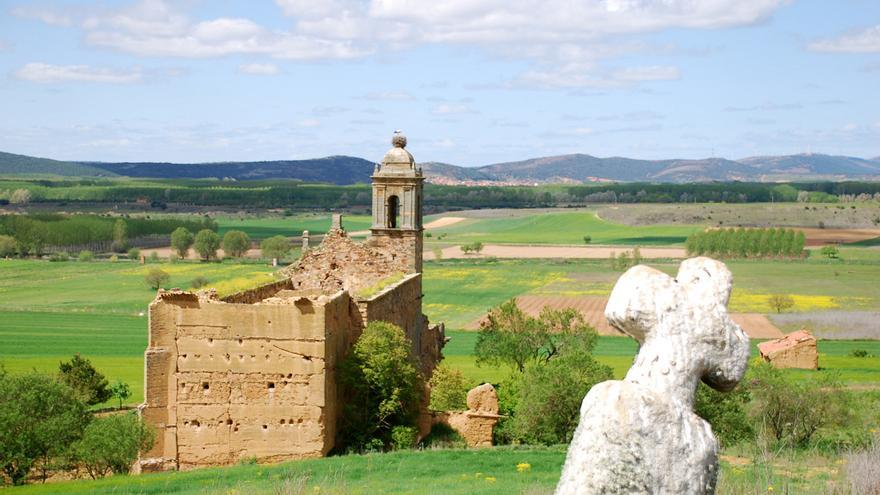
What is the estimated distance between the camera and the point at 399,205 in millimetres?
35594

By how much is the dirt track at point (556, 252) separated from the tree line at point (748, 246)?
92.0 inches

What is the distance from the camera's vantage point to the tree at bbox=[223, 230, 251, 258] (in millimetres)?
123062

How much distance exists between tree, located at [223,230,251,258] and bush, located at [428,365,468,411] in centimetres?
9732

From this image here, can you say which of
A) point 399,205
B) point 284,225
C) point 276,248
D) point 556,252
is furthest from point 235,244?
point 399,205

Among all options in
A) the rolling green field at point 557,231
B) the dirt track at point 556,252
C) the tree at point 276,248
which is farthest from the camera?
the rolling green field at point 557,231

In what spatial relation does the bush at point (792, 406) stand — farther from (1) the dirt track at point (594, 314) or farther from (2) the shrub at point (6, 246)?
(2) the shrub at point (6, 246)

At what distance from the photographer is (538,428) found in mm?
28375

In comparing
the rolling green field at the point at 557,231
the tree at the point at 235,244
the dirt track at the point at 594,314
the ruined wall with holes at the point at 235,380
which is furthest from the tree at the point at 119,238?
the ruined wall with holes at the point at 235,380

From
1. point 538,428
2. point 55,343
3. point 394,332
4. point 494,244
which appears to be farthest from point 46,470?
point 494,244

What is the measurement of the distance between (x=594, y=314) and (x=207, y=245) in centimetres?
6199

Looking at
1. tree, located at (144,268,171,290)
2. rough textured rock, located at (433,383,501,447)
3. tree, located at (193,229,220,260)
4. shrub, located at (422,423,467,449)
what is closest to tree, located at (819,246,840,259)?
tree, located at (193,229,220,260)

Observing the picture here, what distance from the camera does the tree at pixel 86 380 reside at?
36.5 m

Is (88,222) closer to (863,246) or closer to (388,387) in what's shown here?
(863,246)

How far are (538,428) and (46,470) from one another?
39.2 ft
